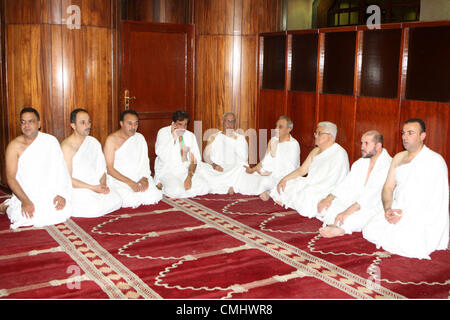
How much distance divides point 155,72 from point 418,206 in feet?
14.0

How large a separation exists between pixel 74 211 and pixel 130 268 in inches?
62.6

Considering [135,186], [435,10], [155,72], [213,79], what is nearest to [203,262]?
[135,186]

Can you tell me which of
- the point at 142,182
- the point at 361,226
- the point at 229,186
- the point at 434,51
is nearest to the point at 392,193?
the point at 361,226

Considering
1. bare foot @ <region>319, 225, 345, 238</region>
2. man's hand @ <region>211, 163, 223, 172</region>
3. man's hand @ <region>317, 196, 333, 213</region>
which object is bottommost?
bare foot @ <region>319, 225, 345, 238</region>

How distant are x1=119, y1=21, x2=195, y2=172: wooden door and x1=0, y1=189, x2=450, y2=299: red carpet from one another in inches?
93.2

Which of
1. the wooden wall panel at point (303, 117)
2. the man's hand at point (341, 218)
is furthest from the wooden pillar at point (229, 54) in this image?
the man's hand at point (341, 218)

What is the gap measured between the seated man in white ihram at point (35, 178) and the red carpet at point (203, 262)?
0.14 metres

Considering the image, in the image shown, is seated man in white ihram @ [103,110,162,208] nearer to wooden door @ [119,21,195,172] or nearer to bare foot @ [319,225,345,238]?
wooden door @ [119,21,195,172]

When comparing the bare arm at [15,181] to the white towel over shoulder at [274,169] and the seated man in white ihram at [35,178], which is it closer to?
A: the seated man in white ihram at [35,178]

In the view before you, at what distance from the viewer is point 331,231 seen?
178 inches

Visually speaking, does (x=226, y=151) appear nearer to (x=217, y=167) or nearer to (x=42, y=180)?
(x=217, y=167)

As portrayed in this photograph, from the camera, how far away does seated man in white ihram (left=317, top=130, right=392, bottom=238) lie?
4.62m

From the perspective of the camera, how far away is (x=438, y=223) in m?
4.19

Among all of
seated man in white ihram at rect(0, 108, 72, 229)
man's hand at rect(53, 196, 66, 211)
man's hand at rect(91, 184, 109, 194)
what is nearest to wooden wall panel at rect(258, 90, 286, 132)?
man's hand at rect(91, 184, 109, 194)
